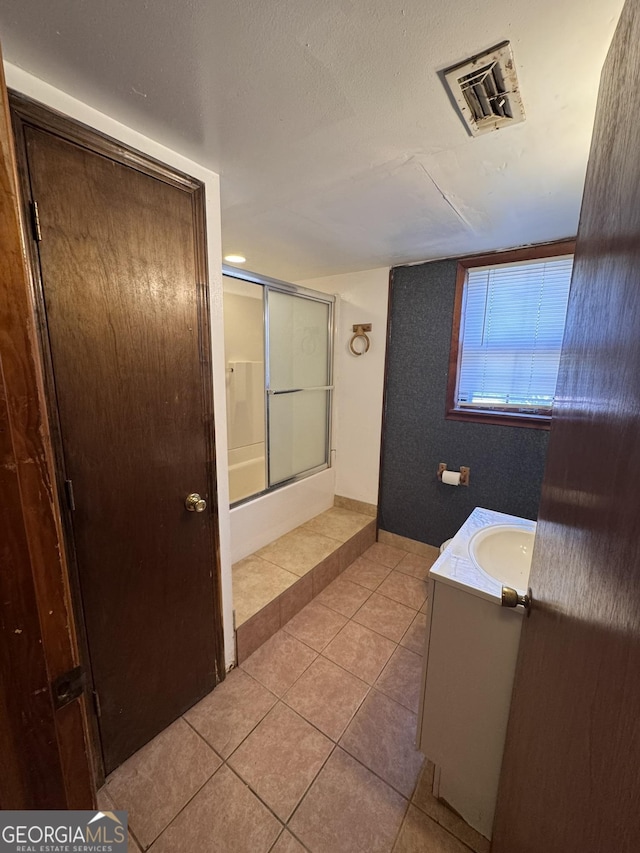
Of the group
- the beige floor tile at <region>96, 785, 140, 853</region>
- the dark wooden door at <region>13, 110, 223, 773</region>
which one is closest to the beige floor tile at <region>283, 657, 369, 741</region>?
the dark wooden door at <region>13, 110, 223, 773</region>

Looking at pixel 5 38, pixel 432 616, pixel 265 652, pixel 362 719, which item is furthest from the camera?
pixel 265 652

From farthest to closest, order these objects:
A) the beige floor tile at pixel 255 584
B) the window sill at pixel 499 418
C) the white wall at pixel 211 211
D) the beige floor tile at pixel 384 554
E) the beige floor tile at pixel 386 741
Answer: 1. the beige floor tile at pixel 384 554
2. the window sill at pixel 499 418
3. the beige floor tile at pixel 255 584
4. the beige floor tile at pixel 386 741
5. the white wall at pixel 211 211

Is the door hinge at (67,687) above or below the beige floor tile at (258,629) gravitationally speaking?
above

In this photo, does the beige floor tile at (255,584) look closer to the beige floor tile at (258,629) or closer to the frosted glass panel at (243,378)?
the beige floor tile at (258,629)

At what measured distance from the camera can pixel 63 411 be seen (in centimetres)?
98

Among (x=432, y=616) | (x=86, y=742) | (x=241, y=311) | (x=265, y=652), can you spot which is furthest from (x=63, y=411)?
(x=241, y=311)

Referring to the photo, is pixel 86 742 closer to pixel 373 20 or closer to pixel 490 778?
pixel 490 778

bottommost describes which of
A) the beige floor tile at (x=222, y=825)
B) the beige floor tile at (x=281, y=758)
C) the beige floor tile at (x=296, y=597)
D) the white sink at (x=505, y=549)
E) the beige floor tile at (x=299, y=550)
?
the beige floor tile at (x=281, y=758)

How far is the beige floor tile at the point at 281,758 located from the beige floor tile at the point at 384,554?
128 centimetres

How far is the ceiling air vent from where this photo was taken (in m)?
0.79

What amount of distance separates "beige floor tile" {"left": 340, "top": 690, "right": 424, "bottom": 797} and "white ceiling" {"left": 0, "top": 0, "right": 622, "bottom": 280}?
7.23 feet

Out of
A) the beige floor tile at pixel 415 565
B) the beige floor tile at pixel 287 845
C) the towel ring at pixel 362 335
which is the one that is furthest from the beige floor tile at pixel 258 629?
the towel ring at pixel 362 335

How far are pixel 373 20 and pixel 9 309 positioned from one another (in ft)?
2.99

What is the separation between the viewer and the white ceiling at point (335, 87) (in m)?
0.69
